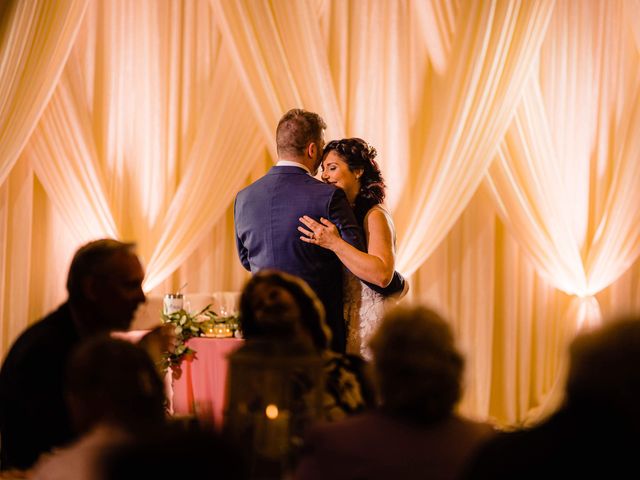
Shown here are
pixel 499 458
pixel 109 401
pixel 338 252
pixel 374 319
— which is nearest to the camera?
pixel 499 458

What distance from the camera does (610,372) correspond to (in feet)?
4.56

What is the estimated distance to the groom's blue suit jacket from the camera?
3.33 metres

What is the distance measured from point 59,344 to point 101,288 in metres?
0.19

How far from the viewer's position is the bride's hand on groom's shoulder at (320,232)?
3244 millimetres

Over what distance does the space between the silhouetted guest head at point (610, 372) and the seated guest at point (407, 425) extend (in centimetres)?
29

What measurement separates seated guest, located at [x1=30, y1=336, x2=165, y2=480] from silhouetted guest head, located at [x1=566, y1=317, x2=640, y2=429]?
727mm

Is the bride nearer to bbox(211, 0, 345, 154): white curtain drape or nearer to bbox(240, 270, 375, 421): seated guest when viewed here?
bbox(240, 270, 375, 421): seated guest

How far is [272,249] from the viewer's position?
3.40 metres

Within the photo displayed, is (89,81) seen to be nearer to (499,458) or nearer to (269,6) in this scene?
(269,6)

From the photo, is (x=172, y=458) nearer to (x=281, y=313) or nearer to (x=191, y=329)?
(x=281, y=313)

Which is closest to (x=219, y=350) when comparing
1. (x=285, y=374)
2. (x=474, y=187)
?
(x=474, y=187)

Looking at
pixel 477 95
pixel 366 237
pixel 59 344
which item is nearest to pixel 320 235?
pixel 366 237

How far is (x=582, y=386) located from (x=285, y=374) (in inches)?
23.3

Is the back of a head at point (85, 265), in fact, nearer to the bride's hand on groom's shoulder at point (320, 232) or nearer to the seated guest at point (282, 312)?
the seated guest at point (282, 312)
